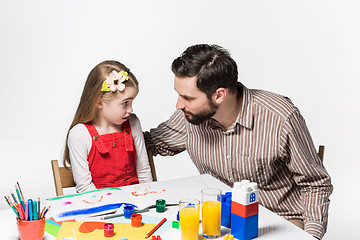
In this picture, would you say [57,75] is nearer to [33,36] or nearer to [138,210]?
[33,36]

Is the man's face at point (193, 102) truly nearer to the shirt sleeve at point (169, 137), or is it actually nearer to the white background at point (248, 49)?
the shirt sleeve at point (169, 137)

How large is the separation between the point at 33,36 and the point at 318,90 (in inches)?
108

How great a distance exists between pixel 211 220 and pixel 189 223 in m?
0.08

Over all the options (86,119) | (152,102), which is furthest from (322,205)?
(152,102)

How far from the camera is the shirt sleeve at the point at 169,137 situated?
8.00 ft

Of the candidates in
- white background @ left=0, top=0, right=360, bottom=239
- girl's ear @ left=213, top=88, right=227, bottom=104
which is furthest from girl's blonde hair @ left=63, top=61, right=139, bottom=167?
white background @ left=0, top=0, right=360, bottom=239

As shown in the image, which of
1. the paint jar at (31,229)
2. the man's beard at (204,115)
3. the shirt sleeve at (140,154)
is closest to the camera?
the paint jar at (31,229)

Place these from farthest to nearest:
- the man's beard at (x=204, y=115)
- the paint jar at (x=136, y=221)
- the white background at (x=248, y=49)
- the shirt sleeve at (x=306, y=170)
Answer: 1. the white background at (x=248, y=49)
2. the man's beard at (x=204, y=115)
3. the shirt sleeve at (x=306, y=170)
4. the paint jar at (x=136, y=221)

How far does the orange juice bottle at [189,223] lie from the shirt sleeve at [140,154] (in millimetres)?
858

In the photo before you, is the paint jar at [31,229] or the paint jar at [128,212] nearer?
the paint jar at [31,229]

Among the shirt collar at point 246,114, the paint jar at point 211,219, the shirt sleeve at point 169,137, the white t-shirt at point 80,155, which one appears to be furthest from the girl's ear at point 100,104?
the paint jar at point 211,219

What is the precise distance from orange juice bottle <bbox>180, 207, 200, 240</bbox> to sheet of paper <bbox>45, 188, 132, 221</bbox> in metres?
0.33

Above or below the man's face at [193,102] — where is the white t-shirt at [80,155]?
below

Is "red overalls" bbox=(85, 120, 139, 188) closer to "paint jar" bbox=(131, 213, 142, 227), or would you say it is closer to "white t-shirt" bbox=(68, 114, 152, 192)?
"white t-shirt" bbox=(68, 114, 152, 192)
